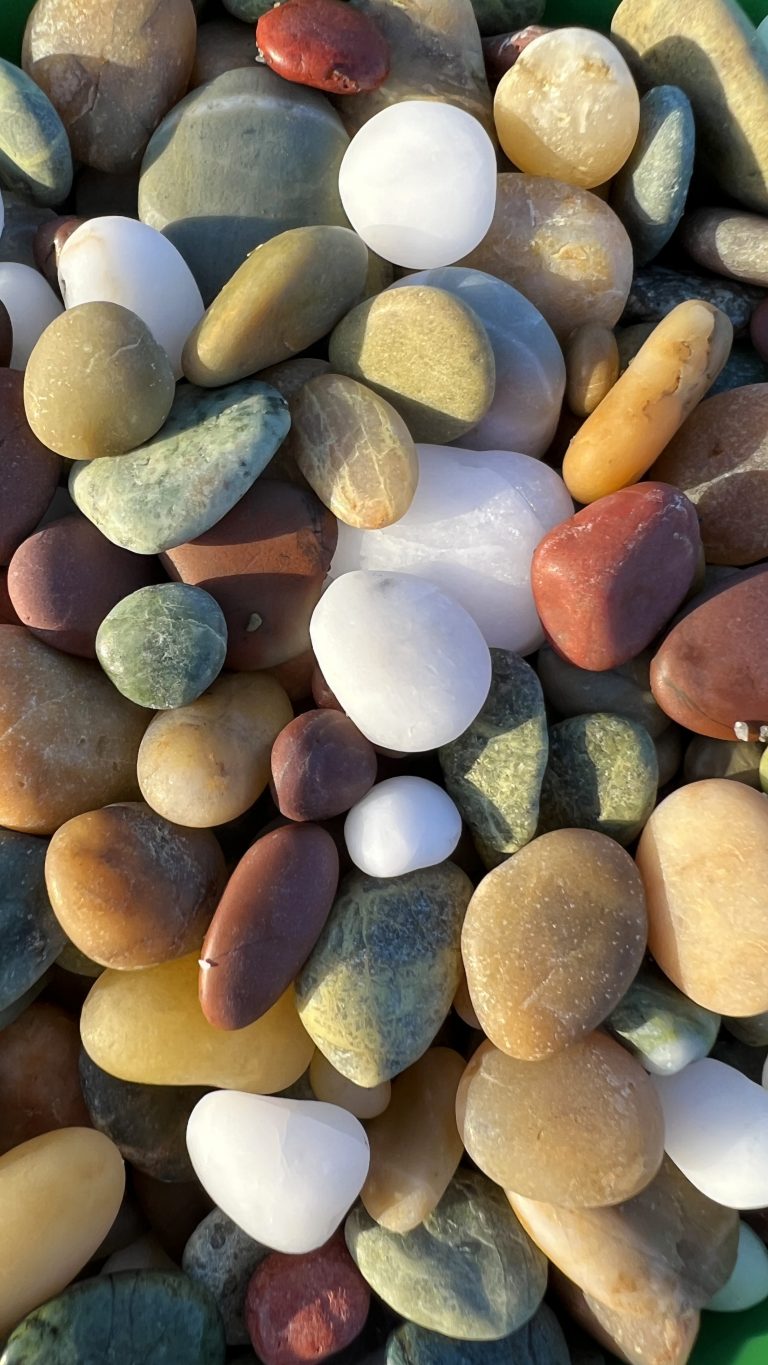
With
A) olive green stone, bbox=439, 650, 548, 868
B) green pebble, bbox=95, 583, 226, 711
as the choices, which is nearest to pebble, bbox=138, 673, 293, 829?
green pebble, bbox=95, 583, 226, 711

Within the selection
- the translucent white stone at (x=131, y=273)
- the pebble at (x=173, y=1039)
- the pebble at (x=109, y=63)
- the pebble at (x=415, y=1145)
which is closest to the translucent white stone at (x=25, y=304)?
the translucent white stone at (x=131, y=273)

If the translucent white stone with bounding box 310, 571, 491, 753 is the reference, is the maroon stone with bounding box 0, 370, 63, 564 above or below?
above

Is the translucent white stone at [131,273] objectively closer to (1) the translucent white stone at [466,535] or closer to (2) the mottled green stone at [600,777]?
(1) the translucent white stone at [466,535]

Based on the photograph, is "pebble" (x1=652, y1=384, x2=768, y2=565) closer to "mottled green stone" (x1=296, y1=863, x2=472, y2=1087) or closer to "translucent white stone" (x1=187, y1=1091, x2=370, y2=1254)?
"mottled green stone" (x1=296, y1=863, x2=472, y2=1087)

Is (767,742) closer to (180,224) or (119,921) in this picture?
(119,921)

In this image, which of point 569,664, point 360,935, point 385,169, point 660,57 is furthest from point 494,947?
point 660,57

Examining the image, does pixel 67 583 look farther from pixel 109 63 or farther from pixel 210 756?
pixel 109 63

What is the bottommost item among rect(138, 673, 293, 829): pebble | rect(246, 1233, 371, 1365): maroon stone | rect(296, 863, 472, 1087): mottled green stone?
rect(246, 1233, 371, 1365): maroon stone
